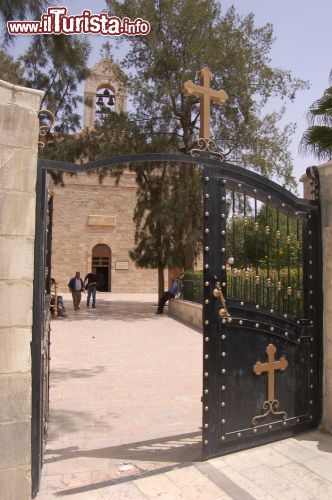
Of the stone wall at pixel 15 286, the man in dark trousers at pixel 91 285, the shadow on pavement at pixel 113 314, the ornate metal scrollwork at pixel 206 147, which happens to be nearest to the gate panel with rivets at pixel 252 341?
the ornate metal scrollwork at pixel 206 147

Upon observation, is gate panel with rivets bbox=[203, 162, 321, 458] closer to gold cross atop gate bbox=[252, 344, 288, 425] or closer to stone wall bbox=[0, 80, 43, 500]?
gold cross atop gate bbox=[252, 344, 288, 425]

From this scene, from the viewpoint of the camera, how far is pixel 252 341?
395 cm

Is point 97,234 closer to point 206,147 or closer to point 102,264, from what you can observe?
point 102,264

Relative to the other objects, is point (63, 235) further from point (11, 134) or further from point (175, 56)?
point (11, 134)

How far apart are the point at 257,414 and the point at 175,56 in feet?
48.9

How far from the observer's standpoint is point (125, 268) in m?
30.2

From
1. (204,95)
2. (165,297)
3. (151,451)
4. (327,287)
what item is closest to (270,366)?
(327,287)

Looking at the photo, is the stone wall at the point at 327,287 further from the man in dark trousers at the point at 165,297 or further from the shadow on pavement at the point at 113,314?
the man in dark trousers at the point at 165,297

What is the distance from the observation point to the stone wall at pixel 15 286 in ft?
9.02

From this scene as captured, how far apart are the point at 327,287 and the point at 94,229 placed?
1053 inches

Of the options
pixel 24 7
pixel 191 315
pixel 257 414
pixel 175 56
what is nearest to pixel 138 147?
pixel 175 56

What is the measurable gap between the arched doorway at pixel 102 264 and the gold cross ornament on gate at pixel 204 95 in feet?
87.8

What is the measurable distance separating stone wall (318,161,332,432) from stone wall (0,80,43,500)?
2857mm

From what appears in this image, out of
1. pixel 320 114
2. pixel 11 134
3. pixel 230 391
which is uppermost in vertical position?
pixel 320 114
